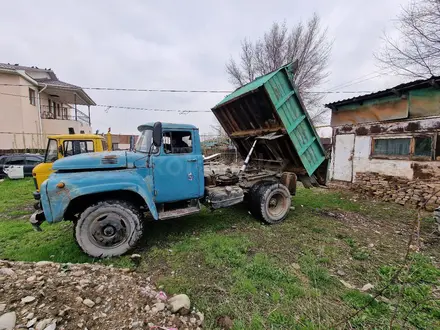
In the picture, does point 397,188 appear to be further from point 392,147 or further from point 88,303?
point 88,303

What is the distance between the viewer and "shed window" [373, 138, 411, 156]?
6.39 metres

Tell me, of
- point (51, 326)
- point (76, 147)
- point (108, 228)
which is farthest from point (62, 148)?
point (51, 326)

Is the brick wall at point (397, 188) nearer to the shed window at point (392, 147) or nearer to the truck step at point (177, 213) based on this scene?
the shed window at point (392, 147)

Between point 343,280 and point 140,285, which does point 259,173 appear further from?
point 140,285

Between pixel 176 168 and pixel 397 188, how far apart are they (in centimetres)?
684

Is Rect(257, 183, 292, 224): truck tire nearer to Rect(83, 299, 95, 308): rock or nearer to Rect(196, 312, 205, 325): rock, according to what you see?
Rect(196, 312, 205, 325): rock

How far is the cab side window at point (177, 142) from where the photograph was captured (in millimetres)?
3863

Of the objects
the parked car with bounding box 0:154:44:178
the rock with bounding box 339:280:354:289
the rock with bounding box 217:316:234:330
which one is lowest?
the rock with bounding box 217:316:234:330

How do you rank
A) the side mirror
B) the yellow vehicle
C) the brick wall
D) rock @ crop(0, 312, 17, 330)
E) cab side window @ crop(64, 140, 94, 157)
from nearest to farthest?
rock @ crop(0, 312, 17, 330)
the side mirror
the brick wall
the yellow vehicle
cab side window @ crop(64, 140, 94, 157)

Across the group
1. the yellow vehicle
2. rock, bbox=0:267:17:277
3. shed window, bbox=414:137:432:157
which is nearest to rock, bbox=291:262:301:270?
rock, bbox=0:267:17:277

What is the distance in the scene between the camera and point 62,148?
654 cm

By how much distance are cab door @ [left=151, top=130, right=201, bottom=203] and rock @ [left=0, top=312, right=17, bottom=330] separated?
7.12 feet

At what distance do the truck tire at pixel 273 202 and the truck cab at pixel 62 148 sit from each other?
219 inches

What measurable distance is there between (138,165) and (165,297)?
2084mm
